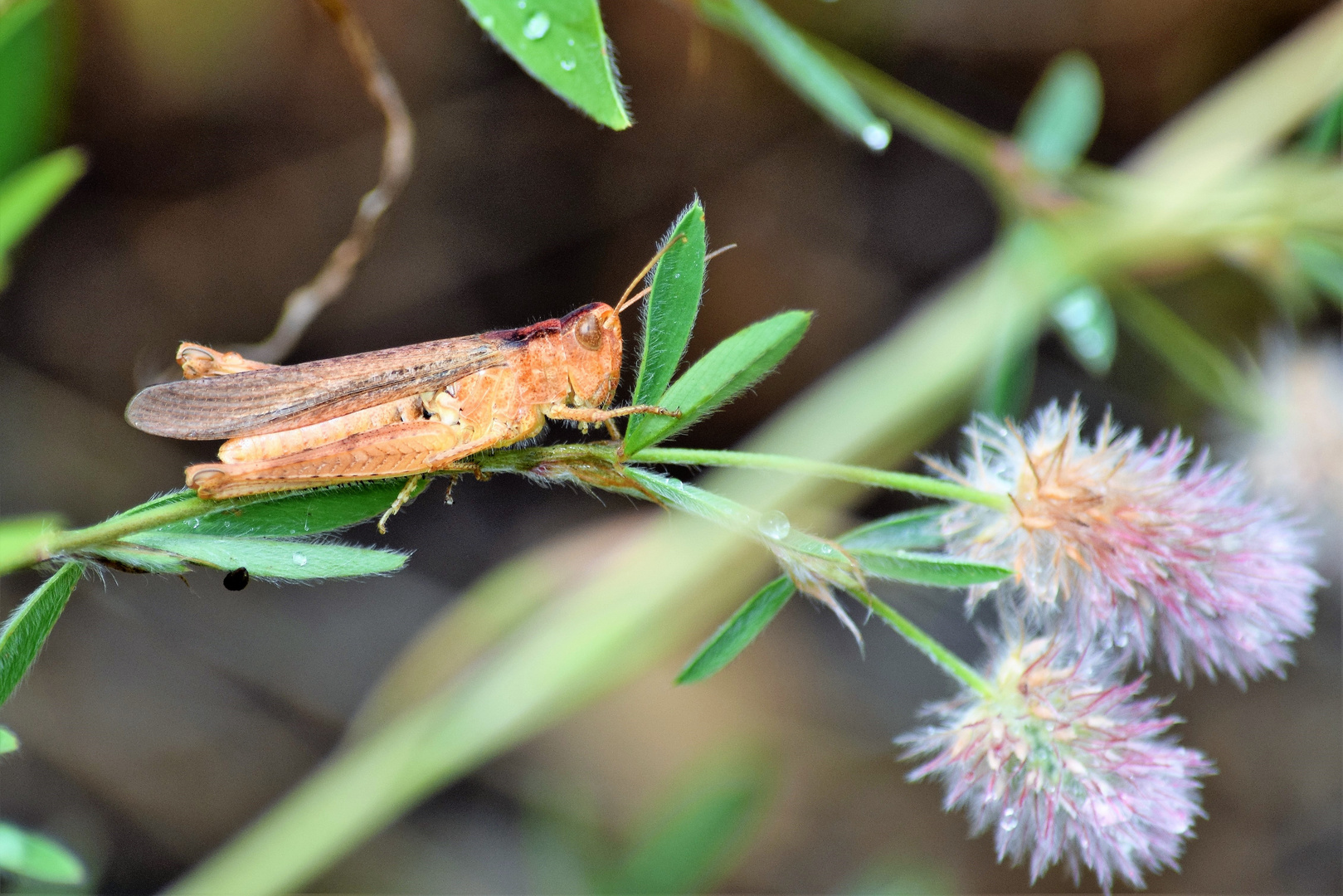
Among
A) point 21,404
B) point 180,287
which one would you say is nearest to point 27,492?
point 21,404

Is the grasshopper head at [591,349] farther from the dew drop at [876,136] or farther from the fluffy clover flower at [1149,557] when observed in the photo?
the fluffy clover flower at [1149,557]

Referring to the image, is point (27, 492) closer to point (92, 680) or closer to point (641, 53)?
point (92, 680)

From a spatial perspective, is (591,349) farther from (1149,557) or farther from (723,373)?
(1149,557)

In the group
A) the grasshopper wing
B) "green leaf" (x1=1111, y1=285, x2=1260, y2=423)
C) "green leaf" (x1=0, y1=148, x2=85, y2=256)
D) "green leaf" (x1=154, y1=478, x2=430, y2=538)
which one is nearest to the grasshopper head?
the grasshopper wing

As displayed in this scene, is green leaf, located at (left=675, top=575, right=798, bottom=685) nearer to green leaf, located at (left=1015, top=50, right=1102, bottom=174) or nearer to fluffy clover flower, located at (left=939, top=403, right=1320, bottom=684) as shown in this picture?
fluffy clover flower, located at (left=939, top=403, right=1320, bottom=684)

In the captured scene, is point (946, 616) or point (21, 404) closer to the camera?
point (946, 616)

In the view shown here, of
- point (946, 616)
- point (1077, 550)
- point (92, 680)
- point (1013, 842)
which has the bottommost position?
point (92, 680)

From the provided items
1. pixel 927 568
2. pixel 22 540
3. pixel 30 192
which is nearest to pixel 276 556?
pixel 22 540
